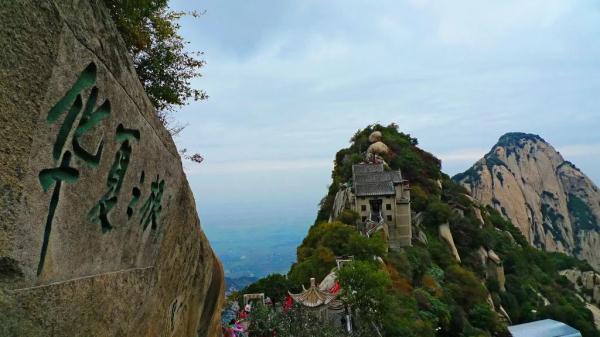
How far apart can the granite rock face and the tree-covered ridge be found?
1425 cm

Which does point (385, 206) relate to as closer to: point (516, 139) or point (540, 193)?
point (540, 193)

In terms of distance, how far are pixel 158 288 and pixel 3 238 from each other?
10.00 feet

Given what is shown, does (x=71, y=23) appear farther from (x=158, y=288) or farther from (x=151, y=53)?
(x=151, y=53)

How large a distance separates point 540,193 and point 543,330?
167 ft

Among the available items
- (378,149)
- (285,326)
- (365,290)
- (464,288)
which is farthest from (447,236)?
(285,326)

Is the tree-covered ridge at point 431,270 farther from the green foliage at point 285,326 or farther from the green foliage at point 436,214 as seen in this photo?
the green foliage at point 285,326

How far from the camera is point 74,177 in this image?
335 centimetres

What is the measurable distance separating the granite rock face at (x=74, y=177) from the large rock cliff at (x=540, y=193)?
65.8 metres

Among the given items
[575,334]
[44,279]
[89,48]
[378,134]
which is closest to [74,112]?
[89,48]

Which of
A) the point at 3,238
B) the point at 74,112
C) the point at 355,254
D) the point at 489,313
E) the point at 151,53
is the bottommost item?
the point at 489,313

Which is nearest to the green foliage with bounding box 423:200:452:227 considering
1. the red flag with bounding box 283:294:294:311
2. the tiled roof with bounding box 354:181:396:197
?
the tiled roof with bounding box 354:181:396:197

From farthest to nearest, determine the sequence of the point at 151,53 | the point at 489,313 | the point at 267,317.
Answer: the point at 489,313 < the point at 267,317 < the point at 151,53

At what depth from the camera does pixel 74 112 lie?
3221mm

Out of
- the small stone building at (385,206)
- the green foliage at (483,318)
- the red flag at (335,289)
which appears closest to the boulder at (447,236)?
the small stone building at (385,206)
